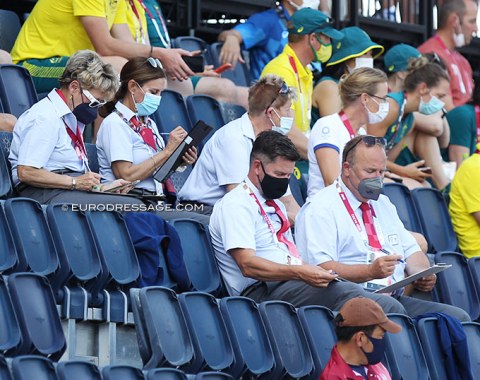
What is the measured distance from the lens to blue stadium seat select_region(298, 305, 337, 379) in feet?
22.0

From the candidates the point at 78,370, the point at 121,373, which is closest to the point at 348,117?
the point at 121,373

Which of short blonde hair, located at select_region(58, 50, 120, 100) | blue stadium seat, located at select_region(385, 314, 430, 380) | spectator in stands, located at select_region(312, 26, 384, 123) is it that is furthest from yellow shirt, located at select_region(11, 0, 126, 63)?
blue stadium seat, located at select_region(385, 314, 430, 380)

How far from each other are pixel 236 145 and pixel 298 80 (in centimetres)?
158

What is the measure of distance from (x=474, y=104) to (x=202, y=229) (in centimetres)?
371

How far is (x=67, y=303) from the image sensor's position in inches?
256

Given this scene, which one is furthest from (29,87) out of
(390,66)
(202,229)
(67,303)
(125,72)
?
(390,66)

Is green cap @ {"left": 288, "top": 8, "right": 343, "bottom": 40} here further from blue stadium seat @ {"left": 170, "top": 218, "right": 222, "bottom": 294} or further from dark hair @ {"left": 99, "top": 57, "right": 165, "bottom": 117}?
blue stadium seat @ {"left": 170, "top": 218, "right": 222, "bottom": 294}

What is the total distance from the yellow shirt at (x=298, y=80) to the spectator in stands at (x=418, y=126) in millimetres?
424

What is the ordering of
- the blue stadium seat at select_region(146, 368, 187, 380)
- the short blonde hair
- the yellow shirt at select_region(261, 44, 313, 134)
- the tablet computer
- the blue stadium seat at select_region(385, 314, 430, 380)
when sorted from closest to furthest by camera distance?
the blue stadium seat at select_region(146, 368, 187, 380) → the blue stadium seat at select_region(385, 314, 430, 380) → the short blonde hair → the tablet computer → the yellow shirt at select_region(261, 44, 313, 134)

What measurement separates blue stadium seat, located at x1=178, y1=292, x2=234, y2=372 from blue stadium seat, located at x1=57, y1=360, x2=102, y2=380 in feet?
2.87

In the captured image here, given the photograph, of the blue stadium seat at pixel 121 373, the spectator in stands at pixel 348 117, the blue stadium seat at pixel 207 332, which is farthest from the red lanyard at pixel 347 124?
the blue stadium seat at pixel 121 373

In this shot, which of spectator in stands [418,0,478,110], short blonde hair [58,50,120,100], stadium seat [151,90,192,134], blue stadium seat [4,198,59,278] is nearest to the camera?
blue stadium seat [4,198,59,278]

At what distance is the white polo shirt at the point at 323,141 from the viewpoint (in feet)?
27.1

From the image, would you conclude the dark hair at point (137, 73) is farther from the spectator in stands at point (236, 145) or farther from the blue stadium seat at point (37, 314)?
the blue stadium seat at point (37, 314)
